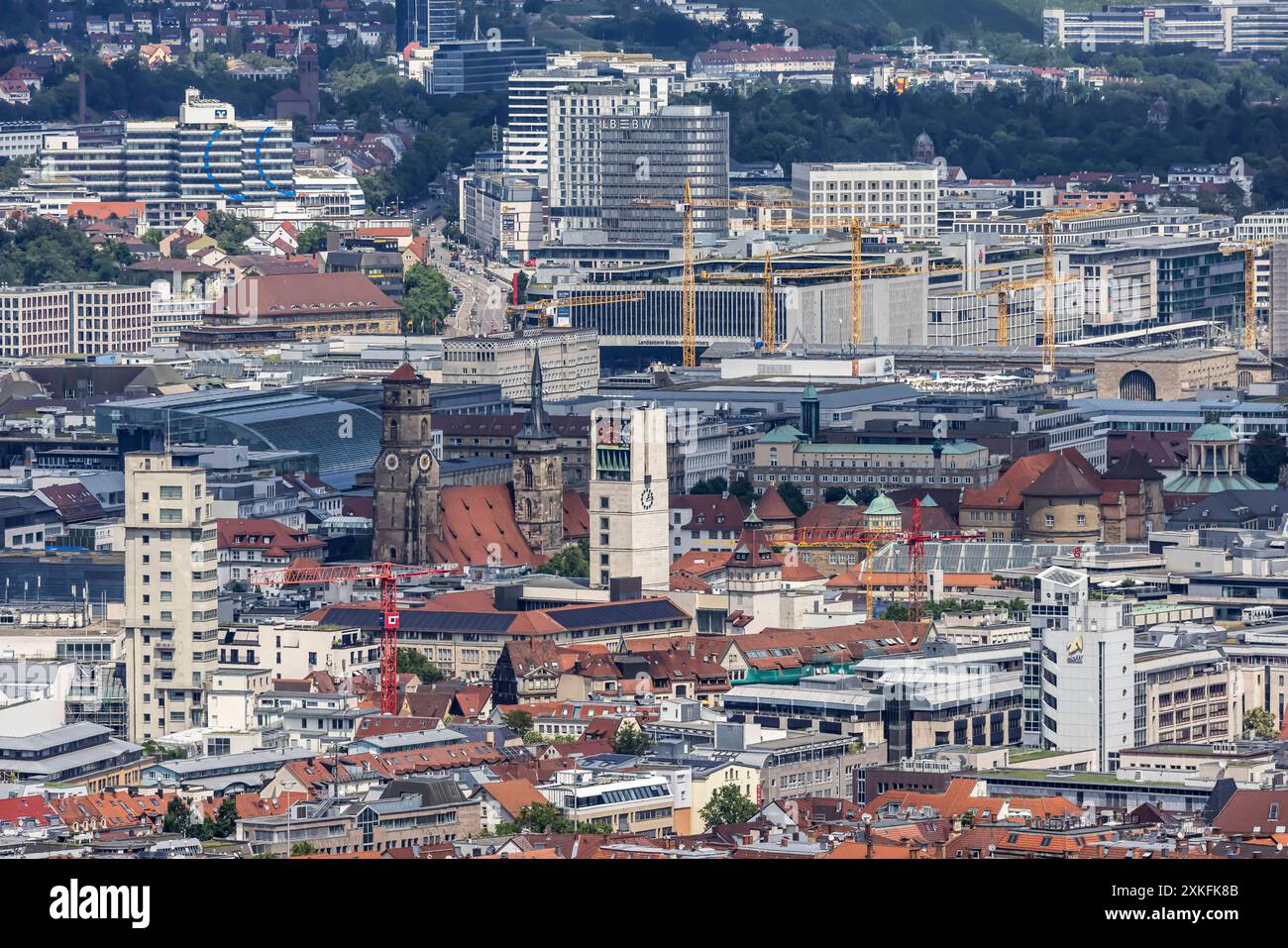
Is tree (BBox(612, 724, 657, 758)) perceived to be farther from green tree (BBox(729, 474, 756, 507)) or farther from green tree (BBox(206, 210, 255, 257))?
green tree (BBox(206, 210, 255, 257))

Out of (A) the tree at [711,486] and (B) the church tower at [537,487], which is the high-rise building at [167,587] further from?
(A) the tree at [711,486]

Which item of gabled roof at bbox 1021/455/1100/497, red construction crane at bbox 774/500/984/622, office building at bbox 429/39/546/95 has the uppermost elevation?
office building at bbox 429/39/546/95

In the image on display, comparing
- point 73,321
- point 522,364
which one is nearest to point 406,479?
point 522,364

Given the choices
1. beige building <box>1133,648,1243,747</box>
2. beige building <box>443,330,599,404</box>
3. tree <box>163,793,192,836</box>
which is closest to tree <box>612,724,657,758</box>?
beige building <box>1133,648,1243,747</box>

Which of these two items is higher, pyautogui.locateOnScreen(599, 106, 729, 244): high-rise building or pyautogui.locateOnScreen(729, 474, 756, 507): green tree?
pyautogui.locateOnScreen(599, 106, 729, 244): high-rise building

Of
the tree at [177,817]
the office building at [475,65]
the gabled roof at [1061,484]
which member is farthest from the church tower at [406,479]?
the office building at [475,65]

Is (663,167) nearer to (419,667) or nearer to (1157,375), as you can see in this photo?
(1157,375)
